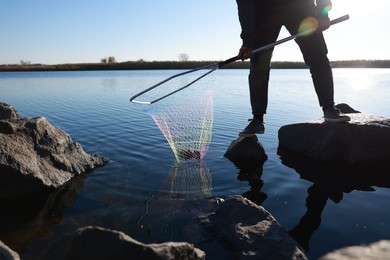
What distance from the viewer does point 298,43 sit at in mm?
5852

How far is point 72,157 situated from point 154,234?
2585mm

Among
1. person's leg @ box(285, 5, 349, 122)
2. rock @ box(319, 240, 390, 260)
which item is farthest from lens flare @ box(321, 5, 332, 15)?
rock @ box(319, 240, 390, 260)

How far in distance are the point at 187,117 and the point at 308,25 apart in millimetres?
2836

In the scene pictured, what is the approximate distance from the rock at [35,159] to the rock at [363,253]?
3.69 metres

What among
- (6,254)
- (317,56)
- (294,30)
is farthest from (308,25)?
(6,254)

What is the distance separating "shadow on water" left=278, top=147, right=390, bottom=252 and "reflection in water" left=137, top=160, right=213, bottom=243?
1073mm

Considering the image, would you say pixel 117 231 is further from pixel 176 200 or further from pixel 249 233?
pixel 176 200

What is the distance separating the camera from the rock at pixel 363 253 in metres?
2.97

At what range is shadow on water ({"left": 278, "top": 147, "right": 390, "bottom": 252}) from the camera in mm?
3621

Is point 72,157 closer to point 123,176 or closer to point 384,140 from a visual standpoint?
point 123,176

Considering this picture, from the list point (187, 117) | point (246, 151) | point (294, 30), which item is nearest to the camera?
point (294, 30)

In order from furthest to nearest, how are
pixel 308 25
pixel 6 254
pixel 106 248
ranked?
pixel 308 25 < pixel 6 254 < pixel 106 248

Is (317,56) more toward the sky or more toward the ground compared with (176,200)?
more toward the sky

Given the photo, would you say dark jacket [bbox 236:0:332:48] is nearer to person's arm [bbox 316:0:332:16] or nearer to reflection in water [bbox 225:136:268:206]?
person's arm [bbox 316:0:332:16]
